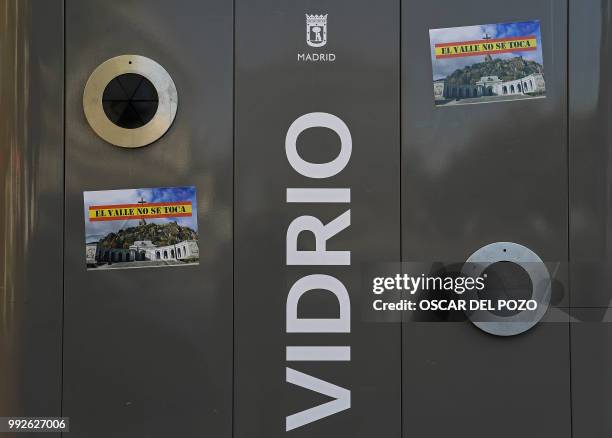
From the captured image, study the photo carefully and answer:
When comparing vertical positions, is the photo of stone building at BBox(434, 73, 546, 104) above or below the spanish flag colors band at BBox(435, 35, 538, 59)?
below

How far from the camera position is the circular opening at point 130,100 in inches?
123

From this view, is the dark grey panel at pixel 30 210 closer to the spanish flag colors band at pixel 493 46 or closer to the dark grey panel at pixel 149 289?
the dark grey panel at pixel 149 289

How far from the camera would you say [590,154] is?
3.12 m

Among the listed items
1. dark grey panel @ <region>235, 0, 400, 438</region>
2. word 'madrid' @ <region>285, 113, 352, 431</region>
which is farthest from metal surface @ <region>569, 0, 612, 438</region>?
word 'madrid' @ <region>285, 113, 352, 431</region>

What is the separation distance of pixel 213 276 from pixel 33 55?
114 centimetres

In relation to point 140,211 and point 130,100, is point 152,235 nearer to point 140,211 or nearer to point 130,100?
point 140,211

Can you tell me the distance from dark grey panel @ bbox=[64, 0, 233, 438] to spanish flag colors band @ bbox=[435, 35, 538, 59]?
894 millimetres

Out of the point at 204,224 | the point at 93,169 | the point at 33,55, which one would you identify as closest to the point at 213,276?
the point at 204,224

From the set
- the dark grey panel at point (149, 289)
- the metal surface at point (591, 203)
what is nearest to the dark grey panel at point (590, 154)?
the metal surface at point (591, 203)

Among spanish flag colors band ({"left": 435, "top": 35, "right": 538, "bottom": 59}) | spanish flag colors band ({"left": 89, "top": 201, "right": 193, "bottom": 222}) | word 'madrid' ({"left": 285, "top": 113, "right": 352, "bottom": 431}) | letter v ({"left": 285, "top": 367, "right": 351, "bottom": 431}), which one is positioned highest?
spanish flag colors band ({"left": 435, "top": 35, "right": 538, "bottom": 59})

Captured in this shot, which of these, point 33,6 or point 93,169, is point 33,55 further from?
point 93,169

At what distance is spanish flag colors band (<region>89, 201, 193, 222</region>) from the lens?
10.2 feet

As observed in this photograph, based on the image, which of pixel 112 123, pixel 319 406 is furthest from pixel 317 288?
pixel 112 123

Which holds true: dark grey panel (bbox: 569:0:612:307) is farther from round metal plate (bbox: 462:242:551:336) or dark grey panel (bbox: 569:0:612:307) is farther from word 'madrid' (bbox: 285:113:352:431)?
word 'madrid' (bbox: 285:113:352:431)
